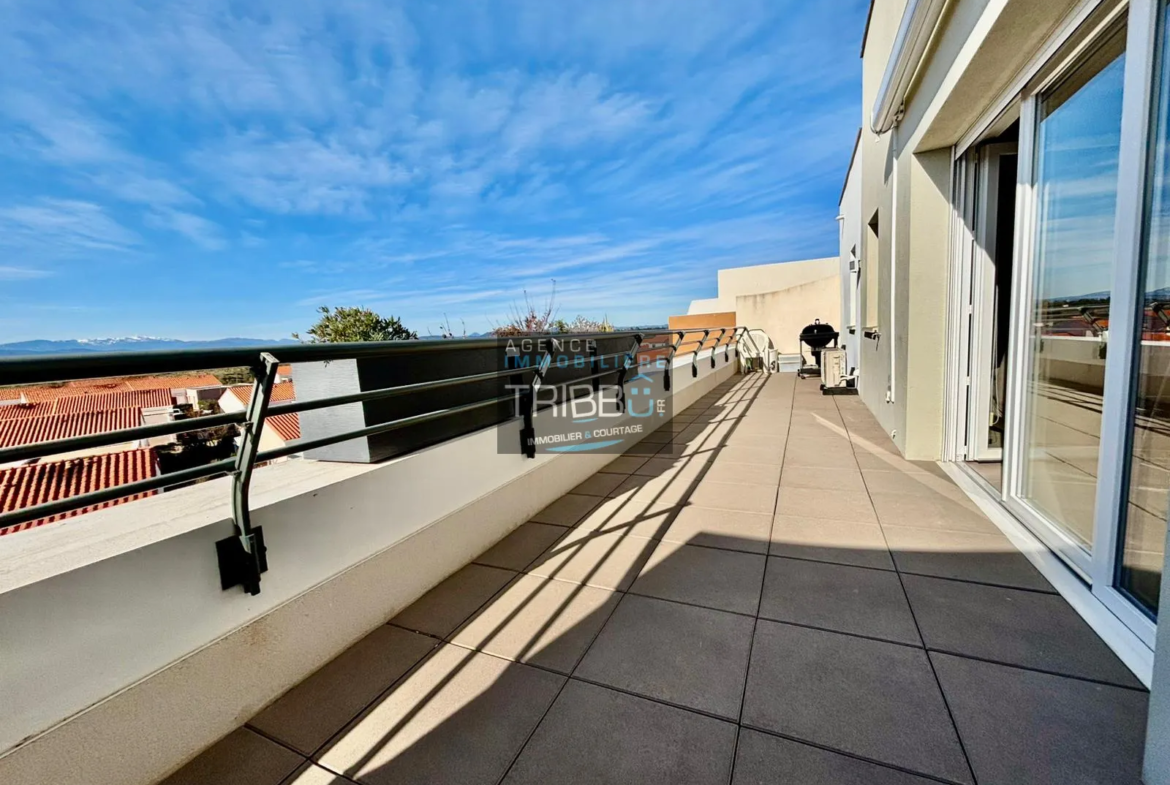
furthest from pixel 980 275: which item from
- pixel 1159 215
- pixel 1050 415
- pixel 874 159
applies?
pixel 874 159

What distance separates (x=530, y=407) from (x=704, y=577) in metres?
1.26

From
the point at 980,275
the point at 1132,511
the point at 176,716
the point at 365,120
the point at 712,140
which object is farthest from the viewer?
the point at 365,120

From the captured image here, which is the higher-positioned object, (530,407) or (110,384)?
(110,384)

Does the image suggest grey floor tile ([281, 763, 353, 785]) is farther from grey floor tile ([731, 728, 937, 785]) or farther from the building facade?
the building facade

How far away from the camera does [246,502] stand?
1257 millimetres

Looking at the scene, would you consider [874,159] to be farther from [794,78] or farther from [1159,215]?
[1159,215]

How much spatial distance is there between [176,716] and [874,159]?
6.18 metres

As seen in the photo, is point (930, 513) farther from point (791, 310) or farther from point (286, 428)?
point (791, 310)

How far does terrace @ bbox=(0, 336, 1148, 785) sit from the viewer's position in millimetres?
1068

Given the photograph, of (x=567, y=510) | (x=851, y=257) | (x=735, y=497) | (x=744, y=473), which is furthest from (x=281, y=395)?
(x=851, y=257)

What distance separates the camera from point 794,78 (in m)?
6.29

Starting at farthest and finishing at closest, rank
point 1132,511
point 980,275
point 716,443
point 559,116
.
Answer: point 559,116, point 716,443, point 980,275, point 1132,511

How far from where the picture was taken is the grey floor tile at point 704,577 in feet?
5.65

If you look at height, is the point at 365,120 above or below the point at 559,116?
above
